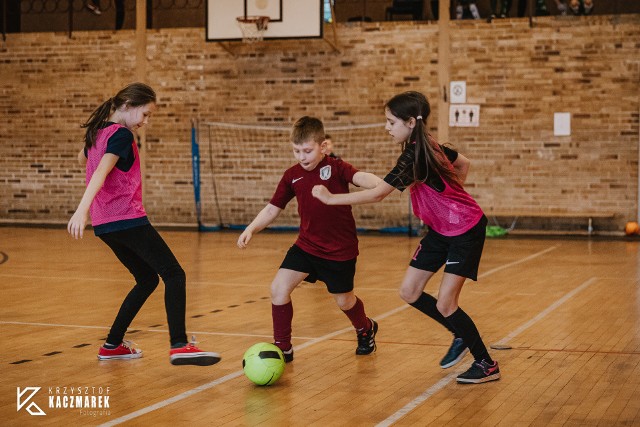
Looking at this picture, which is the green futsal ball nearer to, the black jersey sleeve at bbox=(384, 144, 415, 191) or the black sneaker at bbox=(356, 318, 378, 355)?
the black sneaker at bbox=(356, 318, 378, 355)

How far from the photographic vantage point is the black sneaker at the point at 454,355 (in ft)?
17.3

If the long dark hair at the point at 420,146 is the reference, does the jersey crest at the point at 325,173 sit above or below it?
below

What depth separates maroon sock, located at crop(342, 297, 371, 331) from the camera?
554 centimetres

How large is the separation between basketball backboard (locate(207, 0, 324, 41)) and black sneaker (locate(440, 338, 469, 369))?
36.3ft

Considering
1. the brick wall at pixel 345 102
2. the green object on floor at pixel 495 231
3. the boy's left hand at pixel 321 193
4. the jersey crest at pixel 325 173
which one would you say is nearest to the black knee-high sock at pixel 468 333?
the boy's left hand at pixel 321 193

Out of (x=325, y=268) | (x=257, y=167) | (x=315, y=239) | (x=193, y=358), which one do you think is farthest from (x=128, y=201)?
(x=257, y=167)

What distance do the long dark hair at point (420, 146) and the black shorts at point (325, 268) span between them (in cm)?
78

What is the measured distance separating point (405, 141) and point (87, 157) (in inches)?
69.6

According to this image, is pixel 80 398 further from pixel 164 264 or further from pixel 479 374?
pixel 479 374

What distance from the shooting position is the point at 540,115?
16062mm

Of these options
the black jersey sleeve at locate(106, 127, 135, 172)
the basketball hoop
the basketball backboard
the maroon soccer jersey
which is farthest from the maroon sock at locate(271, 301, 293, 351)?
the basketball hoop

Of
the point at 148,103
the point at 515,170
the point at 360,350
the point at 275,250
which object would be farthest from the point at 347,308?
the point at 515,170

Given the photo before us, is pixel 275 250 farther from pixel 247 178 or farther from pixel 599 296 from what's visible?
pixel 599 296

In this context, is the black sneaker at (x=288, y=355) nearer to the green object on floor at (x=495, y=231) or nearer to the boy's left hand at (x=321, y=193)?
the boy's left hand at (x=321, y=193)
